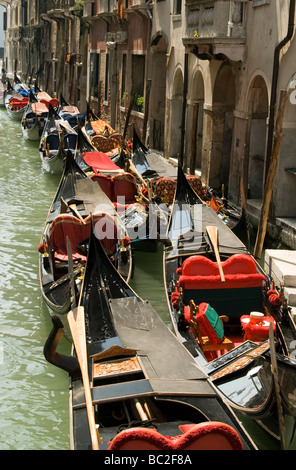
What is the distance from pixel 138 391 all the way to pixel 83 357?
0.35m

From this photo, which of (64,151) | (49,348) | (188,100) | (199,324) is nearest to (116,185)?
(188,100)

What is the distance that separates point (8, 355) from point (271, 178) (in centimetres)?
273

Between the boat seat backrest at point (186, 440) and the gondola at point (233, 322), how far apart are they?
0.66 metres

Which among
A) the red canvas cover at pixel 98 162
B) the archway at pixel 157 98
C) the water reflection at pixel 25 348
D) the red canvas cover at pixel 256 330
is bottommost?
the water reflection at pixel 25 348

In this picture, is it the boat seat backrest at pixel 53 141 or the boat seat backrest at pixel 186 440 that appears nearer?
the boat seat backrest at pixel 186 440

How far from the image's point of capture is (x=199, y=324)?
4.51 m

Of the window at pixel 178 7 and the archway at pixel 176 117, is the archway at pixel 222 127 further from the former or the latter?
the window at pixel 178 7

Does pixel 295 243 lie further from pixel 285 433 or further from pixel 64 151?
pixel 64 151

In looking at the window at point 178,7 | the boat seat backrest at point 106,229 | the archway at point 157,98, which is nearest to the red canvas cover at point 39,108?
the archway at point 157,98

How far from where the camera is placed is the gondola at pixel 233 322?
363cm

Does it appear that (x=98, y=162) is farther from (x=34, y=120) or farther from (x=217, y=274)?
(x=34, y=120)

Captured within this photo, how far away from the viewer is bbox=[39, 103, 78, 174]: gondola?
11.9 m

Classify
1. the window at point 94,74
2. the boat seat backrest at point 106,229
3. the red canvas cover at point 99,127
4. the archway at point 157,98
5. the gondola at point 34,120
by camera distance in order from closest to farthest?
Result: 1. the boat seat backrest at point 106,229
2. the archway at point 157,98
3. the red canvas cover at point 99,127
4. the gondola at point 34,120
5. the window at point 94,74

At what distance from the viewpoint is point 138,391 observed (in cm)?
337
